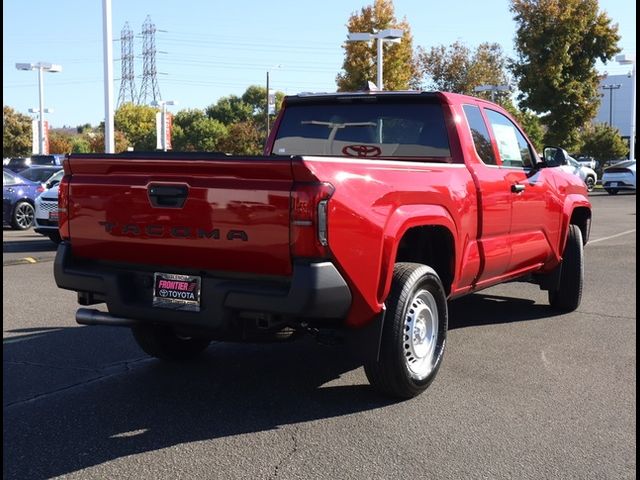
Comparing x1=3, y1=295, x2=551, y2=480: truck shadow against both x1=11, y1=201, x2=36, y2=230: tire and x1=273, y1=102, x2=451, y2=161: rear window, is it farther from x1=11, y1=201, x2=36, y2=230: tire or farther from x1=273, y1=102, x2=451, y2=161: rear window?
x1=11, y1=201, x2=36, y2=230: tire

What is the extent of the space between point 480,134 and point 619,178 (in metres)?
28.7

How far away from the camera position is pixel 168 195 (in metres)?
4.26

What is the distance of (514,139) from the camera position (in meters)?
6.69

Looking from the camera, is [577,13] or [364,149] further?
[577,13]

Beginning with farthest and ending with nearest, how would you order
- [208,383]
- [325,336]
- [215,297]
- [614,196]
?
[614,196], [208,383], [325,336], [215,297]

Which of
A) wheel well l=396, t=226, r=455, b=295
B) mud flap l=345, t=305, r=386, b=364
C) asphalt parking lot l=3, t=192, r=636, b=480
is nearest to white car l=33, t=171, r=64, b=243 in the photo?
asphalt parking lot l=3, t=192, r=636, b=480

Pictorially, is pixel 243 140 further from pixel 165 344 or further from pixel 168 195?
pixel 168 195

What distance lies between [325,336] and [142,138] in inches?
3381

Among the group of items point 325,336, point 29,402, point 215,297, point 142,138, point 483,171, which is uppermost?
point 142,138

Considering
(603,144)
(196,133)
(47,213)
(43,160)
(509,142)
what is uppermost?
(196,133)

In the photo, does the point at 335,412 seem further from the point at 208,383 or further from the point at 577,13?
the point at 577,13

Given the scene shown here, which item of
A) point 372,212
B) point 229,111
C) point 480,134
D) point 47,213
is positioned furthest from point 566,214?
point 229,111

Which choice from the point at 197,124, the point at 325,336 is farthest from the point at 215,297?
the point at 197,124

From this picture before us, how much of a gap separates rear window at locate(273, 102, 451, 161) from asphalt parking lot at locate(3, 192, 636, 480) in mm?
1640
